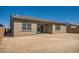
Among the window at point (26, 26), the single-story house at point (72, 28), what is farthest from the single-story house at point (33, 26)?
the single-story house at point (72, 28)

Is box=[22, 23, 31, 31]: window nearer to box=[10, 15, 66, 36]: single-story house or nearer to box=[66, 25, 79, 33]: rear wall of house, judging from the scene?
box=[10, 15, 66, 36]: single-story house

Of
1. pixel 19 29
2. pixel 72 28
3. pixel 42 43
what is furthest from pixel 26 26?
pixel 72 28

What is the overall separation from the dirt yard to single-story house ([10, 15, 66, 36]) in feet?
0.54

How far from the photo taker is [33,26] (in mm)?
4934

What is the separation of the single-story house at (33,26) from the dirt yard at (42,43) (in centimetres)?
16

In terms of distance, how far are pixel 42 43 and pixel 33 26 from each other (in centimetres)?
55

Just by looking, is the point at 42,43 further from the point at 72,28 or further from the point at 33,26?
the point at 72,28

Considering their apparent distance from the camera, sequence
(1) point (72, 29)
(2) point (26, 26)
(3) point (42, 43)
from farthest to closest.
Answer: (2) point (26, 26) < (1) point (72, 29) < (3) point (42, 43)

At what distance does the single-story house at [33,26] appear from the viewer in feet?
15.9

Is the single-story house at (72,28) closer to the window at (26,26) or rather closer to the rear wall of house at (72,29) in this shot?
the rear wall of house at (72,29)
